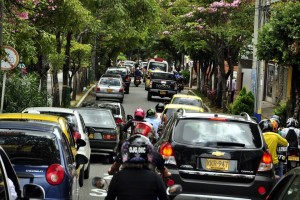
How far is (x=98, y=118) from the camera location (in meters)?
19.5

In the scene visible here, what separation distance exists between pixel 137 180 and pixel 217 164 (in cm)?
387

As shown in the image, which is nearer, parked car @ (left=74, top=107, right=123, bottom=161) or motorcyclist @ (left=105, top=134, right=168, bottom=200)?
motorcyclist @ (left=105, top=134, right=168, bottom=200)

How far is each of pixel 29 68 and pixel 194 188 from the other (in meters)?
22.6

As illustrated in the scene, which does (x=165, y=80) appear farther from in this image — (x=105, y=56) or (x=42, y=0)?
(x=42, y=0)

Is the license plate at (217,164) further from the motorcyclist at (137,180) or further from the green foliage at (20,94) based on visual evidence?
the green foliage at (20,94)

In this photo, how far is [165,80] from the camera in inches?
1759

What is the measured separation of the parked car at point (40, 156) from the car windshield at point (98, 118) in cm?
968

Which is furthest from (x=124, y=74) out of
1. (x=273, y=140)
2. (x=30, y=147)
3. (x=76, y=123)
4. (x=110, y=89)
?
(x=30, y=147)

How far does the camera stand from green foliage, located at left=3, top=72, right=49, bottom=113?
22.1 metres

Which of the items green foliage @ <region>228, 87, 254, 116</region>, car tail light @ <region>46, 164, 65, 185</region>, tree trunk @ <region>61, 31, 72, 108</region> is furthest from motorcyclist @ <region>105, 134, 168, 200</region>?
green foliage @ <region>228, 87, 254, 116</region>

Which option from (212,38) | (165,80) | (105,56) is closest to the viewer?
(212,38)

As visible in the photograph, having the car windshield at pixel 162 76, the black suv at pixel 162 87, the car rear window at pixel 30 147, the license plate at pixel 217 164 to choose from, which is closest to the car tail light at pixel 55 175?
the car rear window at pixel 30 147

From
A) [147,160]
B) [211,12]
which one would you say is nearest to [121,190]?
[147,160]

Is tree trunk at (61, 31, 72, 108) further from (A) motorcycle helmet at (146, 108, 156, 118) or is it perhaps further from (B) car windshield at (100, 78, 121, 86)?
(A) motorcycle helmet at (146, 108, 156, 118)
